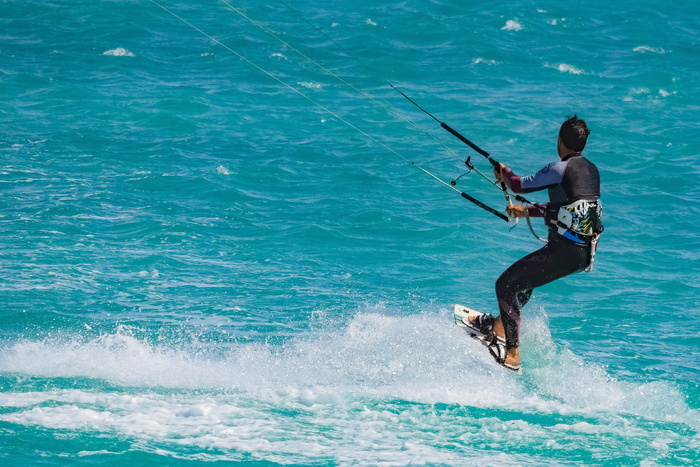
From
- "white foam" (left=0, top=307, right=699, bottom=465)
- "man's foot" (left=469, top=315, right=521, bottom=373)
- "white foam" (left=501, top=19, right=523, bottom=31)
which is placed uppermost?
"white foam" (left=501, top=19, right=523, bottom=31)

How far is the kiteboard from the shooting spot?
342 inches

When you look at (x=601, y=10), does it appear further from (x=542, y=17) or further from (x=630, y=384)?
(x=630, y=384)

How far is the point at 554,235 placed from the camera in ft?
26.7

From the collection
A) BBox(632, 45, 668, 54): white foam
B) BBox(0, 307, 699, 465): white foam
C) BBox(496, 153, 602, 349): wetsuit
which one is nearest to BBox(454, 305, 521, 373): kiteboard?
BBox(496, 153, 602, 349): wetsuit

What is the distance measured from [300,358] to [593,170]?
12.3ft

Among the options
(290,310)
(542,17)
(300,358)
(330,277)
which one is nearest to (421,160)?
(330,277)

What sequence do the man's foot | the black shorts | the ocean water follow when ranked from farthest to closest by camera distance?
1. the man's foot
2. the ocean water
3. the black shorts

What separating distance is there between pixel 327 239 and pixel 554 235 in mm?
6543

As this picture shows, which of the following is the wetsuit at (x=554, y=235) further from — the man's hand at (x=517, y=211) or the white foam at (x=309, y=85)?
the white foam at (x=309, y=85)

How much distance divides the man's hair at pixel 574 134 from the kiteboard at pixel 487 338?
1.98 m

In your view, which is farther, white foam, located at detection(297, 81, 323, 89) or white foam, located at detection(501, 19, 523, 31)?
white foam, located at detection(501, 19, 523, 31)

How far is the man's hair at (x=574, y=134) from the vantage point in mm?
7703

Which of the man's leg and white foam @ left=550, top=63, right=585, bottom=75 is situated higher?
white foam @ left=550, top=63, right=585, bottom=75

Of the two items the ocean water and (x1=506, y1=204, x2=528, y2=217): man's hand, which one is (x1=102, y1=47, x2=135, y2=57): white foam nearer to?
the ocean water
